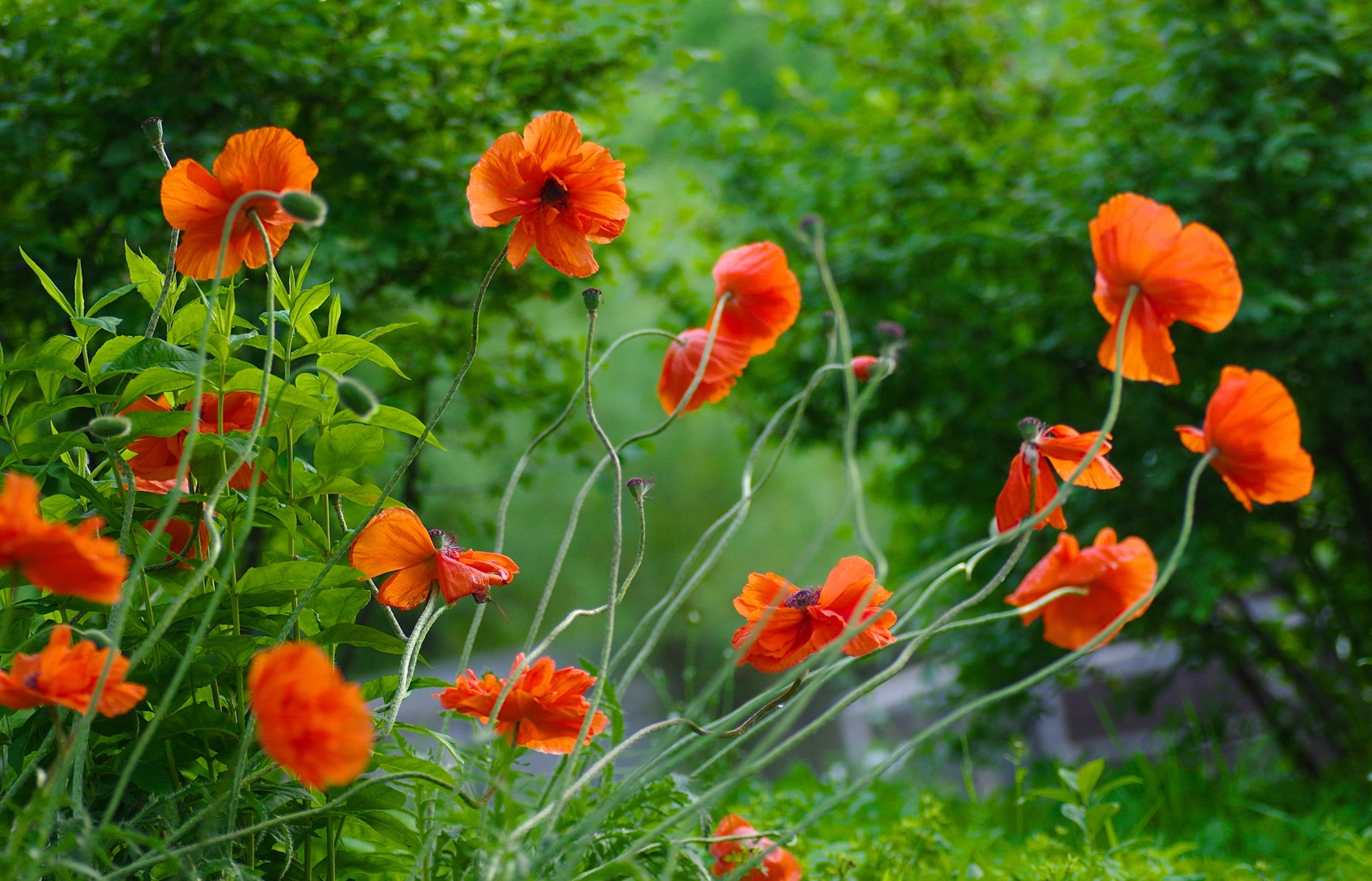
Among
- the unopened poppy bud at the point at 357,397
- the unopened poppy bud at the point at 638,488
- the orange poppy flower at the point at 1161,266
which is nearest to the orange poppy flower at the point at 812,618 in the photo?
the unopened poppy bud at the point at 638,488

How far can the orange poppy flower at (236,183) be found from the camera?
0.83 m

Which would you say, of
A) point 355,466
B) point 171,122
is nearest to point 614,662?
point 355,466

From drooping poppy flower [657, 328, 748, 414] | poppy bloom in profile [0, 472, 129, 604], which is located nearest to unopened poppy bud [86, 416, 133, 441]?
poppy bloom in profile [0, 472, 129, 604]

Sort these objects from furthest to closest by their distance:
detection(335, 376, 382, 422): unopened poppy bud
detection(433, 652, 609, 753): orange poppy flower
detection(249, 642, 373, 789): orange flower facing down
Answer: detection(433, 652, 609, 753): orange poppy flower < detection(335, 376, 382, 422): unopened poppy bud < detection(249, 642, 373, 789): orange flower facing down

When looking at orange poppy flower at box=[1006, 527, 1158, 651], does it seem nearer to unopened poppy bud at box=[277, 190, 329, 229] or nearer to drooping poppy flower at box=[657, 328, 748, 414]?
drooping poppy flower at box=[657, 328, 748, 414]

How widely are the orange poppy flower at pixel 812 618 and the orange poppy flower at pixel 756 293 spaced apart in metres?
0.23

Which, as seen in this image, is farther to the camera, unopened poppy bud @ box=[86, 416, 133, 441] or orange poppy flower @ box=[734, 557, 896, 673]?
orange poppy flower @ box=[734, 557, 896, 673]

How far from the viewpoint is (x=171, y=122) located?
195 centimetres

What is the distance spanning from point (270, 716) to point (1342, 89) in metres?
2.97

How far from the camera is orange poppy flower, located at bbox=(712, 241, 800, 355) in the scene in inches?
39.5

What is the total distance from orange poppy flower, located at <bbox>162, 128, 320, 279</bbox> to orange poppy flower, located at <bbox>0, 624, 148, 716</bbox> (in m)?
0.31

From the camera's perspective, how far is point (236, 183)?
33.0 inches

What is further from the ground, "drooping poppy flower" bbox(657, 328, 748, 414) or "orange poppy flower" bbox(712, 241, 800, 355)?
"orange poppy flower" bbox(712, 241, 800, 355)

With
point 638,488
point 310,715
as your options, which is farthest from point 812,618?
point 310,715
